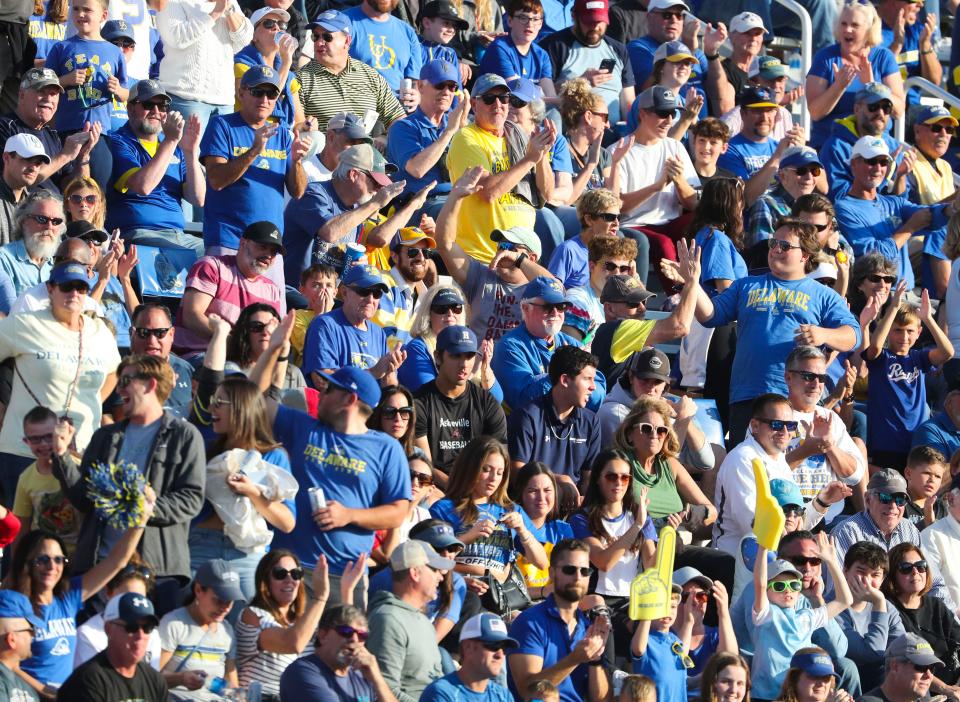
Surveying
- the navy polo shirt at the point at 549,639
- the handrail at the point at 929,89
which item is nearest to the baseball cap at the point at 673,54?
the handrail at the point at 929,89

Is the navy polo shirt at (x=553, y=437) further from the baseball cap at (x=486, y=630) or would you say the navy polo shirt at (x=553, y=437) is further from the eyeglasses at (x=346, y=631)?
the eyeglasses at (x=346, y=631)

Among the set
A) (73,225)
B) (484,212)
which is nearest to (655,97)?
(484,212)

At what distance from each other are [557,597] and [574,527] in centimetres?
94

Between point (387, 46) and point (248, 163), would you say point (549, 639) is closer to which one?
point (248, 163)

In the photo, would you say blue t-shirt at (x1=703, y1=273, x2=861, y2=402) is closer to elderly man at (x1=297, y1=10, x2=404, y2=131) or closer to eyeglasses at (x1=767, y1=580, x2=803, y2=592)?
eyeglasses at (x1=767, y1=580, x2=803, y2=592)

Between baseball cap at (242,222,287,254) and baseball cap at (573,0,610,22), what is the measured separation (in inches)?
197

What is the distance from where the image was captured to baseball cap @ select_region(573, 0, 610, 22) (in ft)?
52.7

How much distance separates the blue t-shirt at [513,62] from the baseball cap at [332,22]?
1389 mm

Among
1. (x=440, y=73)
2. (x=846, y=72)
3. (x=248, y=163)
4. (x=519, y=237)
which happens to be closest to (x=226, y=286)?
(x=248, y=163)

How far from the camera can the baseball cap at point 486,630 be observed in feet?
31.4

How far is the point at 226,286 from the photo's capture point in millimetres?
11664

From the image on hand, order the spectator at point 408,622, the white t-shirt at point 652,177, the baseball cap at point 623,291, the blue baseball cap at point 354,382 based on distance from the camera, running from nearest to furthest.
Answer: the spectator at point 408,622, the blue baseball cap at point 354,382, the baseball cap at point 623,291, the white t-shirt at point 652,177

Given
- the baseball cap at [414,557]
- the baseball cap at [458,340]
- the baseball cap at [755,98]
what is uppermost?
the baseball cap at [414,557]

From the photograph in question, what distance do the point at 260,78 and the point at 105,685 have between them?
16.5 ft
